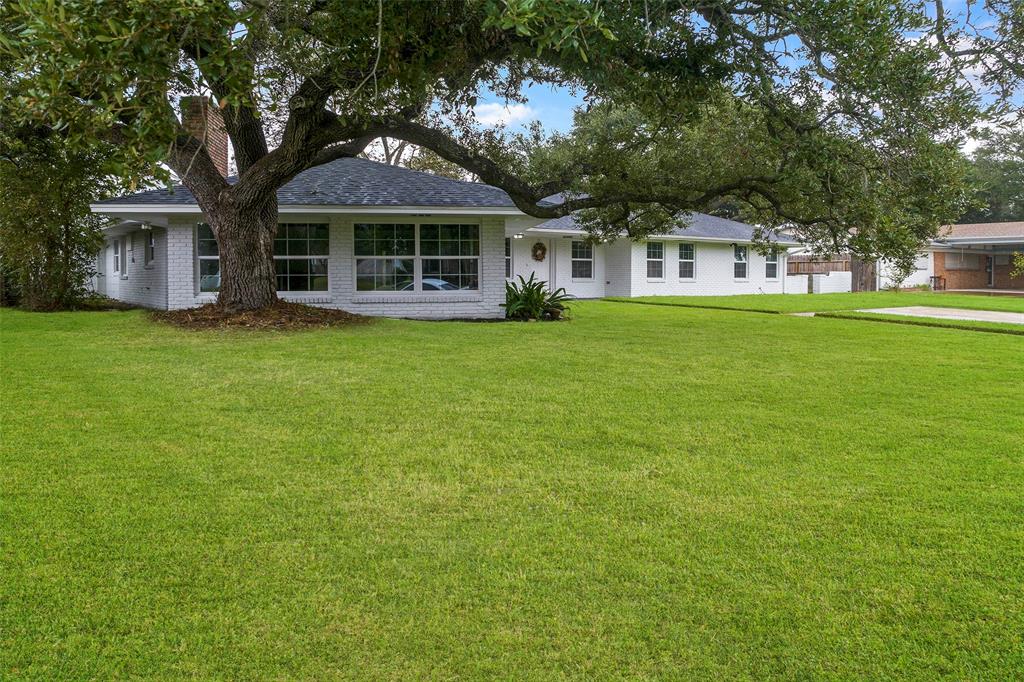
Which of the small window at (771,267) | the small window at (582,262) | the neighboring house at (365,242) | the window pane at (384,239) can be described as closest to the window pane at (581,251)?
the small window at (582,262)

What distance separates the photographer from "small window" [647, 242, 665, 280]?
1014 inches

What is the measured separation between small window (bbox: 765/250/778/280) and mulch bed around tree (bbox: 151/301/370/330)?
2113 cm

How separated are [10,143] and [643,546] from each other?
12063mm

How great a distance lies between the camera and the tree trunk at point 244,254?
12.0 m

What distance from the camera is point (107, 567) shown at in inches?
126

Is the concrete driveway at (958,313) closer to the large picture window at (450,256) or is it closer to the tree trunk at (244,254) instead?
the large picture window at (450,256)

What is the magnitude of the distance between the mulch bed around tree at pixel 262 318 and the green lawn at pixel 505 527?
3861 millimetres

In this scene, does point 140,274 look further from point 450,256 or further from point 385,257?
point 450,256

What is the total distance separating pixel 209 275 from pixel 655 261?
15.4 meters

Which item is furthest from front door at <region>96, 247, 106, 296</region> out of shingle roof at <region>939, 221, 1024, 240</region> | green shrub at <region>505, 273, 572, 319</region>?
shingle roof at <region>939, 221, 1024, 240</region>

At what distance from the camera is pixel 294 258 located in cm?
1548

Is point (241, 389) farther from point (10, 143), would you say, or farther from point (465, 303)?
point (465, 303)

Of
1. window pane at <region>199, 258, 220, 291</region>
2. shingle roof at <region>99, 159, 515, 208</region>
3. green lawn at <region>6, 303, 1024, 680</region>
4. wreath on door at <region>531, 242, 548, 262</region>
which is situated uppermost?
shingle roof at <region>99, 159, 515, 208</region>

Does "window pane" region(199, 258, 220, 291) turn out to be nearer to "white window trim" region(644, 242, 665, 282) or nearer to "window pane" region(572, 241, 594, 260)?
"window pane" region(572, 241, 594, 260)
